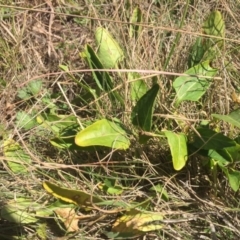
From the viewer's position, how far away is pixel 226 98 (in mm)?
1715

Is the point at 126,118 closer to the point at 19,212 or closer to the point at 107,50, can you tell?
the point at 107,50

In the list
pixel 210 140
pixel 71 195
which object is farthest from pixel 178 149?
pixel 71 195

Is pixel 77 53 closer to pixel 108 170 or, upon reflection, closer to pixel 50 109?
pixel 50 109

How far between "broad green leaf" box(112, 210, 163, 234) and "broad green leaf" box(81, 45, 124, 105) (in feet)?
1.10

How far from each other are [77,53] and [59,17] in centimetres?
19

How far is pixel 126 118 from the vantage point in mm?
1727

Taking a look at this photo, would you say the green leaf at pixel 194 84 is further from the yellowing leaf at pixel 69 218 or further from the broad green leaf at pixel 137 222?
the yellowing leaf at pixel 69 218

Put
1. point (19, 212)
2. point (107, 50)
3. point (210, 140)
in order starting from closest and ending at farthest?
point (210, 140), point (19, 212), point (107, 50)

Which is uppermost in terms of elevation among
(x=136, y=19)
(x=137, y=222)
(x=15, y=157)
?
(x=136, y=19)

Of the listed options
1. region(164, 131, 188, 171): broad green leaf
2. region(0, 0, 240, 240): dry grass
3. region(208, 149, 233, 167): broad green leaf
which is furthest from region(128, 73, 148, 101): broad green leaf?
region(208, 149, 233, 167): broad green leaf

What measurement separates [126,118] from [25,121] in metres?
0.34

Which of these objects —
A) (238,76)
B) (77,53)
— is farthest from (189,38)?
(77,53)

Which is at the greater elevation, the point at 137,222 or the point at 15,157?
the point at 15,157

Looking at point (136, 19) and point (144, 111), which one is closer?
point (144, 111)
